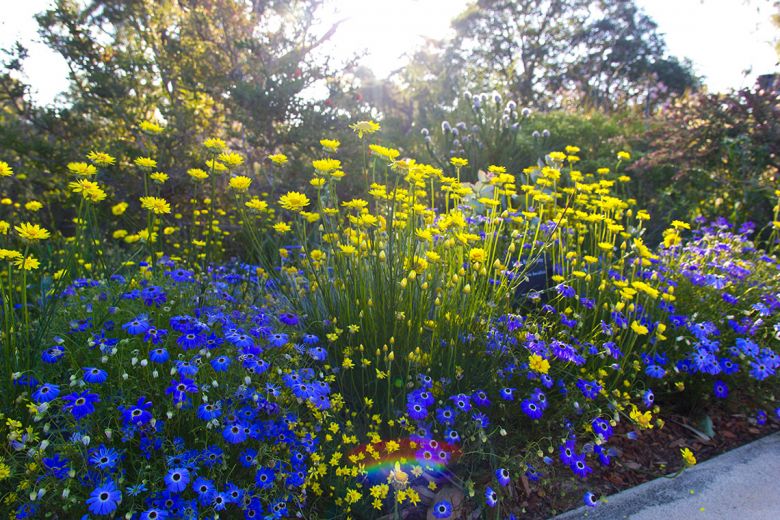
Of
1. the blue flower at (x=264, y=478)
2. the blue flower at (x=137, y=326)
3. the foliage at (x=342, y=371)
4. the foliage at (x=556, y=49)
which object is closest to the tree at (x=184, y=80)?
the foliage at (x=342, y=371)

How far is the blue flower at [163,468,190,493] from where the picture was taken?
4.68 ft

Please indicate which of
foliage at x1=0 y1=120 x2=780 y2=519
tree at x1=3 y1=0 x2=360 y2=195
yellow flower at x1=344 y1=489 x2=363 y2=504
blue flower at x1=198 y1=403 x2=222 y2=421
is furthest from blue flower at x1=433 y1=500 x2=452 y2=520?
tree at x1=3 y1=0 x2=360 y2=195

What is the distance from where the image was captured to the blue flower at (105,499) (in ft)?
4.34

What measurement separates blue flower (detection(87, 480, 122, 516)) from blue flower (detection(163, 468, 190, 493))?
4.9 inches

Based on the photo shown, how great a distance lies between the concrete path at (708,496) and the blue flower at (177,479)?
4.33 ft

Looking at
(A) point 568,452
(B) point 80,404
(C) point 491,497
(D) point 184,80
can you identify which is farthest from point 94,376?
(D) point 184,80

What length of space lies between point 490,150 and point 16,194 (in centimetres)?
523

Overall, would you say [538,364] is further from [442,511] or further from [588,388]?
[442,511]

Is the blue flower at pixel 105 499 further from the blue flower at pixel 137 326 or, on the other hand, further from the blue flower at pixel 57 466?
the blue flower at pixel 137 326

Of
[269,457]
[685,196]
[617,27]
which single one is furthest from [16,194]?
[617,27]

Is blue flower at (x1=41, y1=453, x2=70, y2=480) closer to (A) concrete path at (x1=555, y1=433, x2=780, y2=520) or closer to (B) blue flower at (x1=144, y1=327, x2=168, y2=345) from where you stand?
(B) blue flower at (x1=144, y1=327, x2=168, y2=345)

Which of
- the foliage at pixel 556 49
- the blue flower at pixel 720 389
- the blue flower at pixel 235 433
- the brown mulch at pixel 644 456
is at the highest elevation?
the foliage at pixel 556 49

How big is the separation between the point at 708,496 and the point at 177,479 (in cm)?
195

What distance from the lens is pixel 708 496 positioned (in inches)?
78.5
